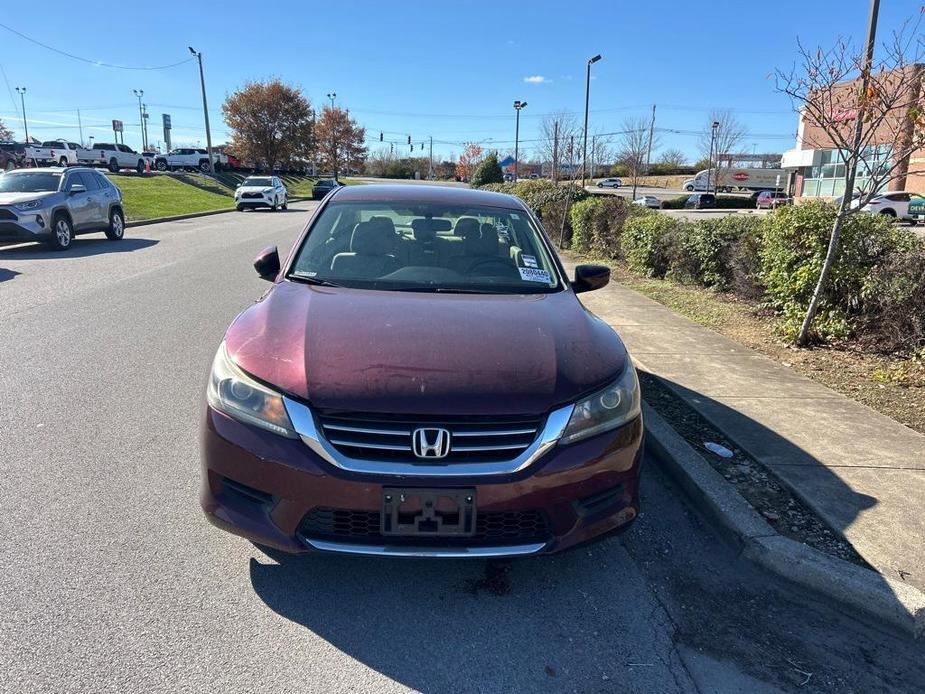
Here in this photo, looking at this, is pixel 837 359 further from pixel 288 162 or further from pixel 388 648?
pixel 288 162

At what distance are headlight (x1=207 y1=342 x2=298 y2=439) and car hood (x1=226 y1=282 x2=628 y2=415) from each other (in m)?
0.05

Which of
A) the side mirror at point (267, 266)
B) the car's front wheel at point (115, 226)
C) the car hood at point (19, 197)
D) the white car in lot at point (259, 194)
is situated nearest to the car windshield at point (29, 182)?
the car hood at point (19, 197)

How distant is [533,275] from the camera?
13.1 feet

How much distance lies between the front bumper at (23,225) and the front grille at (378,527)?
13305 mm

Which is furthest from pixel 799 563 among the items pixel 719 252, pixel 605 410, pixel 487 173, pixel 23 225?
pixel 487 173

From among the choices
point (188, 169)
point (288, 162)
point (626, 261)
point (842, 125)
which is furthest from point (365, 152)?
point (842, 125)

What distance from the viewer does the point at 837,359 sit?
Result: 20.8 feet

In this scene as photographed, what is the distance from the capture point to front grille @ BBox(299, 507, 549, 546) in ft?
8.34

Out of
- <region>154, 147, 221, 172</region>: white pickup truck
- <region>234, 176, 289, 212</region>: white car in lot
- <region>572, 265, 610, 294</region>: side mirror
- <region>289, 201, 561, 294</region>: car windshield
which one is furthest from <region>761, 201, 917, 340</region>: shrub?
<region>154, 147, 221, 172</region>: white pickup truck

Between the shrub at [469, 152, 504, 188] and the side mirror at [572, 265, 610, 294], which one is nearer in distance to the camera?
the side mirror at [572, 265, 610, 294]

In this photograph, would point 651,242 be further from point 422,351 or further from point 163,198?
point 163,198

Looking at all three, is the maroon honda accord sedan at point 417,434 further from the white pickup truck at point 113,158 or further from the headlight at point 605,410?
the white pickup truck at point 113,158

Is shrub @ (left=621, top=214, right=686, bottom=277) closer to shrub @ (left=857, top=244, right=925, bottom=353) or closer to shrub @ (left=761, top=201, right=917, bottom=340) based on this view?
shrub @ (left=761, top=201, right=917, bottom=340)

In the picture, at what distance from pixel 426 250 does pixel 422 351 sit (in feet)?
4.93
